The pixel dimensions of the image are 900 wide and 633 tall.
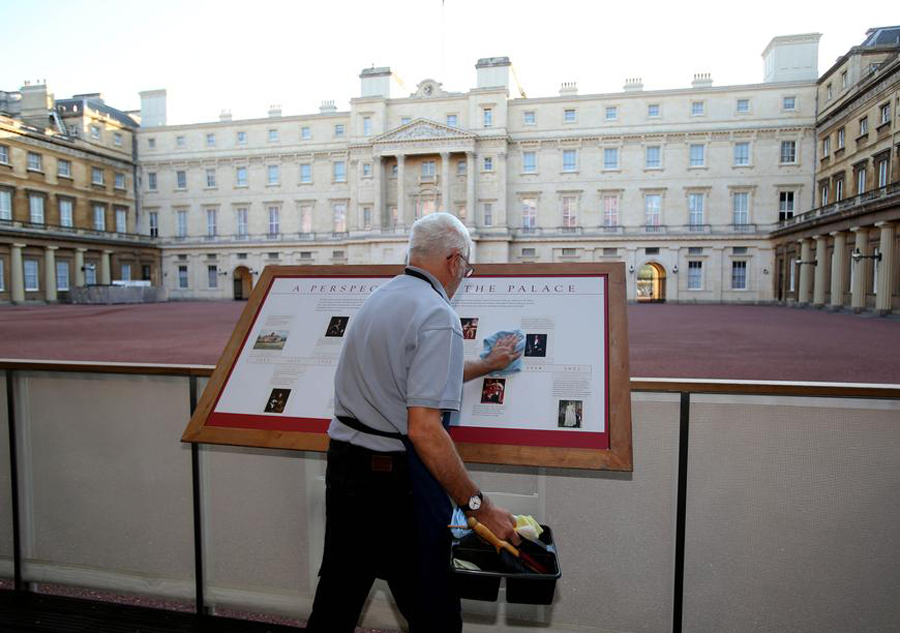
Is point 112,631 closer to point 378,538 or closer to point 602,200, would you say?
point 378,538

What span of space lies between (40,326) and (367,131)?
36.0 m

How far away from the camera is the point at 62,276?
4381 centimetres

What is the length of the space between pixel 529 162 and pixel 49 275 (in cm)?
3803

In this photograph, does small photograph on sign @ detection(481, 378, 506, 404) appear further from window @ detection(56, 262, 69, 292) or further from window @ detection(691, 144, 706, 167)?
window @ detection(56, 262, 69, 292)

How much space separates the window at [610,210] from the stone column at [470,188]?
35.8 ft

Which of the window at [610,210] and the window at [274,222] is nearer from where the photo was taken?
the window at [610,210]

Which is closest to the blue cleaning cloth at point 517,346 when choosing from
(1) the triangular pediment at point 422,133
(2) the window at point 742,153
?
(1) the triangular pediment at point 422,133

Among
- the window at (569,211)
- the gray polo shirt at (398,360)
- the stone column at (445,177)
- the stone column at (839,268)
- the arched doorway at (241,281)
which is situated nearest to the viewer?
the gray polo shirt at (398,360)

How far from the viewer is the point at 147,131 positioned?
5559 cm

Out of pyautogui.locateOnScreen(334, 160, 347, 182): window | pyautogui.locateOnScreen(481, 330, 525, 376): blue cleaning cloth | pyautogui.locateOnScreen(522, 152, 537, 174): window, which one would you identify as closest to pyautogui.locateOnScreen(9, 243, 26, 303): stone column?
pyautogui.locateOnScreen(334, 160, 347, 182): window

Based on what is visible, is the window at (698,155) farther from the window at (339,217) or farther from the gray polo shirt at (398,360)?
the gray polo shirt at (398,360)

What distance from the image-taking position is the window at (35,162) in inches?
1697

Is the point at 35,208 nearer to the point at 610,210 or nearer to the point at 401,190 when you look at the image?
the point at 401,190

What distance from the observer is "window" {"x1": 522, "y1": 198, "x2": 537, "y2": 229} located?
162 feet
